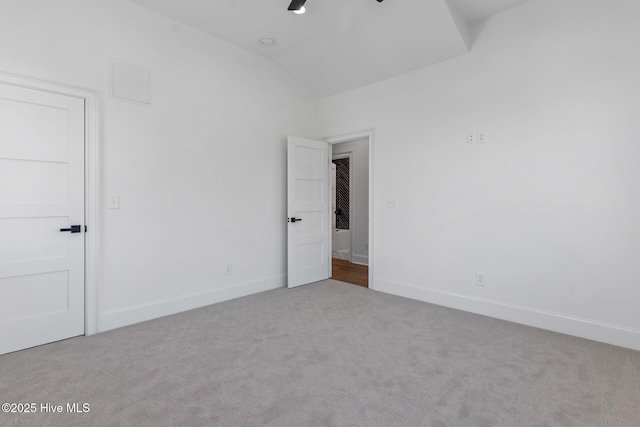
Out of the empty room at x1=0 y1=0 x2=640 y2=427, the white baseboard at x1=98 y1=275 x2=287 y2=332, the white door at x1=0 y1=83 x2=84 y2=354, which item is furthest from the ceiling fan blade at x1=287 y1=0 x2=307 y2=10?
the white baseboard at x1=98 y1=275 x2=287 y2=332

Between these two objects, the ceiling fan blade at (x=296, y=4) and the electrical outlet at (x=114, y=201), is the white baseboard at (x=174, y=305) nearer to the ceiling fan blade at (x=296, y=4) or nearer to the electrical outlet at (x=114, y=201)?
the electrical outlet at (x=114, y=201)

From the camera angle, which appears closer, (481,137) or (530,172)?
(530,172)

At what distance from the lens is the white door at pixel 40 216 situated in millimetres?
2465

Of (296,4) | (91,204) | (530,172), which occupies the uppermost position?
(296,4)

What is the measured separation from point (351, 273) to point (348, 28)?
342cm

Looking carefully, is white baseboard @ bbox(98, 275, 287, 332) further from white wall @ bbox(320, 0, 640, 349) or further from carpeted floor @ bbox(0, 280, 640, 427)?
white wall @ bbox(320, 0, 640, 349)

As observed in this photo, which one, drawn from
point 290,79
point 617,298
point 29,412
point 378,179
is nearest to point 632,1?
point 617,298

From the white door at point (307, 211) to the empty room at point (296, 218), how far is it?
129 mm

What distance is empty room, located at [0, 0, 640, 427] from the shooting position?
205 centimetres

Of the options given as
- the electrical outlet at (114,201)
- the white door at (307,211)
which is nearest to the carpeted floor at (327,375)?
the electrical outlet at (114,201)

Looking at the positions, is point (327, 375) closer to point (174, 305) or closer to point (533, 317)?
point (174, 305)

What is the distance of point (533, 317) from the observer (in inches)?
119

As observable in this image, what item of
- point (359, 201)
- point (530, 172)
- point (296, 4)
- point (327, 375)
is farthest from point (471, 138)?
point (359, 201)

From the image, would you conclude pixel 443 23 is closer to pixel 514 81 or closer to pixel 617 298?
pixel 514 81
